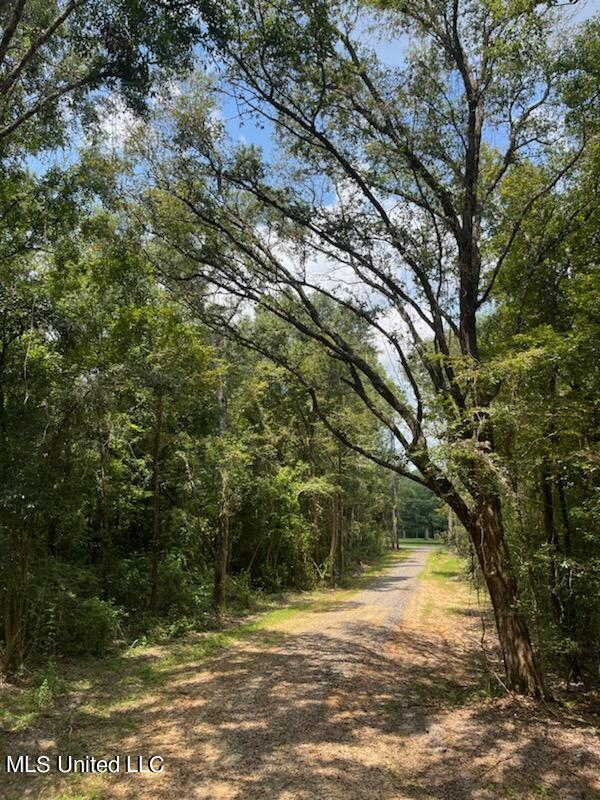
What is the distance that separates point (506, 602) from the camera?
22.3 feet

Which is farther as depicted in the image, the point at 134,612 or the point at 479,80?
the point at 134,612

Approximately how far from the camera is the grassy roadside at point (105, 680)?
239 inches

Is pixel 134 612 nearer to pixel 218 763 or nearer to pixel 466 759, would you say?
pixel 218 763

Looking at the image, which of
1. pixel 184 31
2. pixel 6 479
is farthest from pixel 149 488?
pixel 184 31

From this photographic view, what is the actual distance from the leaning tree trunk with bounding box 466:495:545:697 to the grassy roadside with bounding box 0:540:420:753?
4710 millimetres

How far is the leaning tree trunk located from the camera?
661 centimetres

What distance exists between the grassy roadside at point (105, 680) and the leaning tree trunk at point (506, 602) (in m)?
4.71

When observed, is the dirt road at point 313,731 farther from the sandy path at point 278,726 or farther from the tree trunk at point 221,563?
the tree trunk at point 221,563

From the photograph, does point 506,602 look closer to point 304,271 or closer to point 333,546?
point 304,271

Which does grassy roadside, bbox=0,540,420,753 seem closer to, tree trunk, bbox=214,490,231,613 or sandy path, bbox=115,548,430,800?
sandy path, bbox=115,548,430,800

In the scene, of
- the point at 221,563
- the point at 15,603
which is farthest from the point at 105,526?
the point at 15,603

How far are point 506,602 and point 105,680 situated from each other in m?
5.61

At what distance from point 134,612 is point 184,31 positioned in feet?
33.5

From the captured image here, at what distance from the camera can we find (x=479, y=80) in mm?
7641
